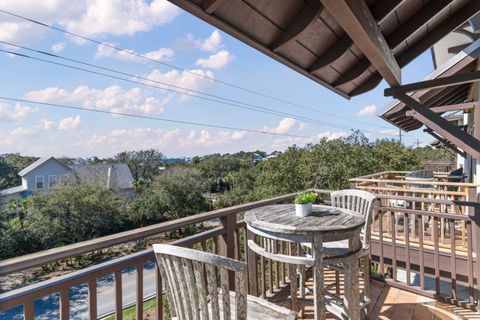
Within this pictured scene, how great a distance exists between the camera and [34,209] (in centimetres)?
1877

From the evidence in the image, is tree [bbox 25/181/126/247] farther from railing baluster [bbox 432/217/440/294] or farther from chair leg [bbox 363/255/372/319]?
railing baluster [bbox 432/217/440/294]

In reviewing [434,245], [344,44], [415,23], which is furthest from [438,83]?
[434,245]

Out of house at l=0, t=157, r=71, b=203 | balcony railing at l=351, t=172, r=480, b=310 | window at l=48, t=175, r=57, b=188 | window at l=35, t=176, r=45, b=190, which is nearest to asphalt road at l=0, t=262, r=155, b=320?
house at l=0, t=157, r=71, b=203

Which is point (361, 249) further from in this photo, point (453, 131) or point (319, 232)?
point (453, 131)

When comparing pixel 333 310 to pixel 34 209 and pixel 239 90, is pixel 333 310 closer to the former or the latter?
pixel 34 209

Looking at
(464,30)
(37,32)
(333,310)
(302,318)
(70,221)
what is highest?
(37,32)

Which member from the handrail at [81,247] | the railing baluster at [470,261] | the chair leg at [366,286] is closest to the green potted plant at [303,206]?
the handrail at [81,247]

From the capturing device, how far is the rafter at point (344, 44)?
1.85 meters

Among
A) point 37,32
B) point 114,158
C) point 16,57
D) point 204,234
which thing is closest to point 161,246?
point 204,234

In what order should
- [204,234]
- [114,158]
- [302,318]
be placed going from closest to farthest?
[204,234]
[302,318]
[114,158]

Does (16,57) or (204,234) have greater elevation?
(16,57)

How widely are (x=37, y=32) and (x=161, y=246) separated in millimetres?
16977

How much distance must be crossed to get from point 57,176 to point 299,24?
23780mm

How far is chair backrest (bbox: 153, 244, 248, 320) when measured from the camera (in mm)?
1287
